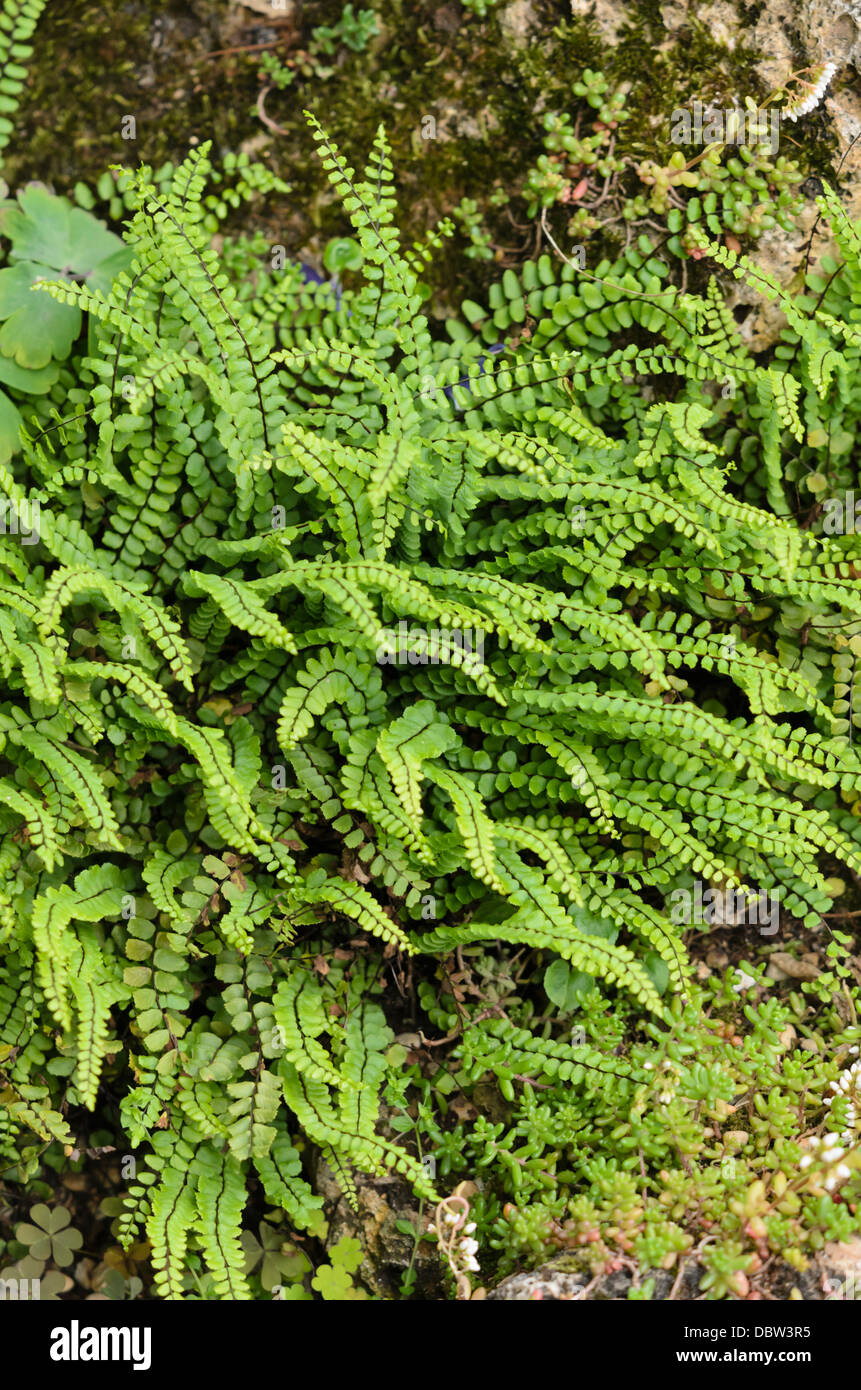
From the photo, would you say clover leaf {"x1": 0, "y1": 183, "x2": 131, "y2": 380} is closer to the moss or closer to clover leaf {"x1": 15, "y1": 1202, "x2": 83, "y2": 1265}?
the moss

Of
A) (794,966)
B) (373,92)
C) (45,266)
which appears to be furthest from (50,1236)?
(373,92)

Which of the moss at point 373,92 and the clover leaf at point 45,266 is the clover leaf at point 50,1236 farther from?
the moss at point 373,92

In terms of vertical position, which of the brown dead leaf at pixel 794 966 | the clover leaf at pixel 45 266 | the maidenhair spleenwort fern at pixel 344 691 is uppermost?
the clover leaf at pixel 45 266

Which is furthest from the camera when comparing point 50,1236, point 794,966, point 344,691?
point 794,966

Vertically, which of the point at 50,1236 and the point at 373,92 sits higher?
the point at 373,92

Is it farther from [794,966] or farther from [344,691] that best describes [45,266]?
[794,966]

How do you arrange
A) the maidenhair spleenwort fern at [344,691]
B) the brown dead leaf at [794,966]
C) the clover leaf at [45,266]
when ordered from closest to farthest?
the maidenhair spleenwort fern at [344,691] < the clover leaf at [45,266] < the brown dead leaf at [794,966]

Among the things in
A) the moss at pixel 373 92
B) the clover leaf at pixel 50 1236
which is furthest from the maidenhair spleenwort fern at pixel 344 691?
the moss at pixel 373 92

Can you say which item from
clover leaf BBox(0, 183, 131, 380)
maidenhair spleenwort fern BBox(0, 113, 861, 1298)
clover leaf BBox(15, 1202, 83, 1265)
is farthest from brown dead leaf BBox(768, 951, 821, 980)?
clover leaf BBox(0, 183, 131, 380)

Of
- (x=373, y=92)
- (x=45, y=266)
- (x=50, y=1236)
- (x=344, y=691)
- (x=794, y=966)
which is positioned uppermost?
(x=373, y=92)
